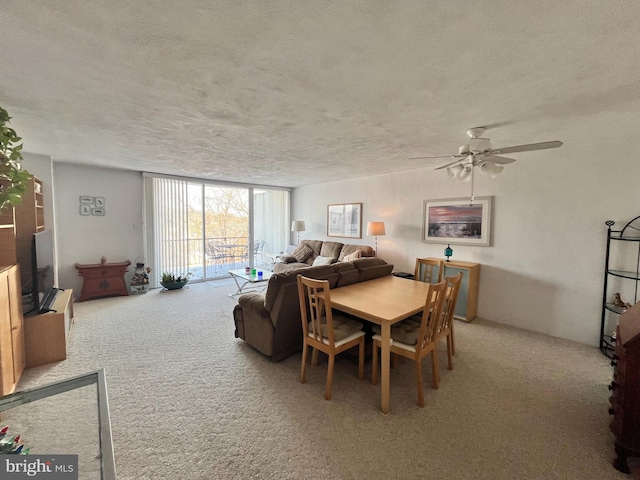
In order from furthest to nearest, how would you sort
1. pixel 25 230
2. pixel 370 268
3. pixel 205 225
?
pixel 205 225, pixel 370 268, pixel 25 230

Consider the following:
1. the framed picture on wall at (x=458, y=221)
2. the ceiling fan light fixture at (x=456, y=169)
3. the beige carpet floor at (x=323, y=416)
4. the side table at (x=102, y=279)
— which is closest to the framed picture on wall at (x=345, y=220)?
the framed picture on wall at (x=458, y=221)

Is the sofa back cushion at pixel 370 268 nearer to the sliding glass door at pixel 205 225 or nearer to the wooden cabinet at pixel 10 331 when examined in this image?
the wooden cabinet at pixel 10 331

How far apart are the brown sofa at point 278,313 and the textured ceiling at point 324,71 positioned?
1.53 meters

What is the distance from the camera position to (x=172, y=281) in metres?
5.36

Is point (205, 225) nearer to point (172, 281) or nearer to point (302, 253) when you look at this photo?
point (172, 281)

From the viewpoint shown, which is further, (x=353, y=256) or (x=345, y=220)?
(x=345, y=220)

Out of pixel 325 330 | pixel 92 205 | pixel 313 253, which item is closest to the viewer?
pixel 325 330

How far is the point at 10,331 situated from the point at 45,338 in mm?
569

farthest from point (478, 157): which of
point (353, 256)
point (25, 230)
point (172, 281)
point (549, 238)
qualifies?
point (172, 281)

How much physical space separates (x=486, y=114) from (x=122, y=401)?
3866 millimetres

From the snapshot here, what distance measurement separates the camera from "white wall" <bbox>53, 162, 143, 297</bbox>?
4.61 meters

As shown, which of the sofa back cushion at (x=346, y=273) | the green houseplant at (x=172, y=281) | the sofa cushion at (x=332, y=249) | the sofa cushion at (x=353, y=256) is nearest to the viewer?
the sofa back cushion at (x=346, y=273)

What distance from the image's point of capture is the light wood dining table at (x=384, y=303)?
6.77 feet

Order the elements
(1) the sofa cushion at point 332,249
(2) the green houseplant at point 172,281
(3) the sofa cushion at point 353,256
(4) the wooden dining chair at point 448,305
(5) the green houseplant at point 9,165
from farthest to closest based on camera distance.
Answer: (1) the sofa cushion at point 332,249
(2) the green houseplant at point 172,281
(3) the sofa cushion at point 353,256
(4) the wooden dining chair at point 448,305
(5) the green houseplant at point 9,165
